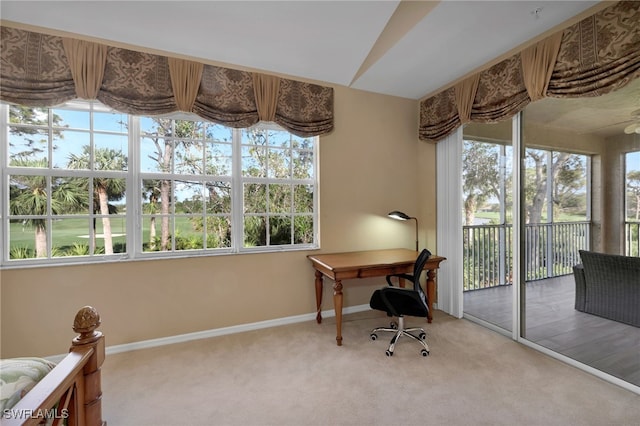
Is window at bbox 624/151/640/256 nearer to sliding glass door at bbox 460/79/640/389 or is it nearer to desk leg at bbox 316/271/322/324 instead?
sliding glass door at bbox 460/79/640/389

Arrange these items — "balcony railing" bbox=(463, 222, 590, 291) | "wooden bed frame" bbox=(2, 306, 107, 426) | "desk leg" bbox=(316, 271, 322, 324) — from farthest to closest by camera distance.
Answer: "desk leg" bbox=(316, 271, 322, 324), "balcony railing" bbox=(463, 222, 590, 291), "wooden bed frame" bbox=(2, 306, 107, 426)

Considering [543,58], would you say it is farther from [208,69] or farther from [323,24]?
[208,69]

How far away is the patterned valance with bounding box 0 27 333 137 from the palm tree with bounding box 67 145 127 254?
438mm

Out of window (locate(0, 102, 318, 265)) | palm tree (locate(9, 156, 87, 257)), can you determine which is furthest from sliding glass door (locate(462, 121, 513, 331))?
palm tree (locate(9, 156, 87, 257))

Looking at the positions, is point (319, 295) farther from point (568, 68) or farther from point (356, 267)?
point (568, 68)

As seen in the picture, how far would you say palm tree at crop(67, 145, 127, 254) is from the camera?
2412 mm

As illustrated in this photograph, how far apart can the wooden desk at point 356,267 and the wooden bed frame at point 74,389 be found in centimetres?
167

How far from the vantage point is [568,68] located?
2.02 meters

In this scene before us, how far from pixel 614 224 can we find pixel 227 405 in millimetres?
3100

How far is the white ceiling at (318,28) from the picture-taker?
203cm

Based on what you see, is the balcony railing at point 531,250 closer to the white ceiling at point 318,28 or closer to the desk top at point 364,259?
the desk top at point 364,259

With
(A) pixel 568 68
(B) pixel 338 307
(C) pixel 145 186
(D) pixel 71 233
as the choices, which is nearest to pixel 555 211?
(A) pixel 568 68

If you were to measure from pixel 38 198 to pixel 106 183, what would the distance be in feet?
1.61

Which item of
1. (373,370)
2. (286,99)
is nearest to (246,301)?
(373,370)
